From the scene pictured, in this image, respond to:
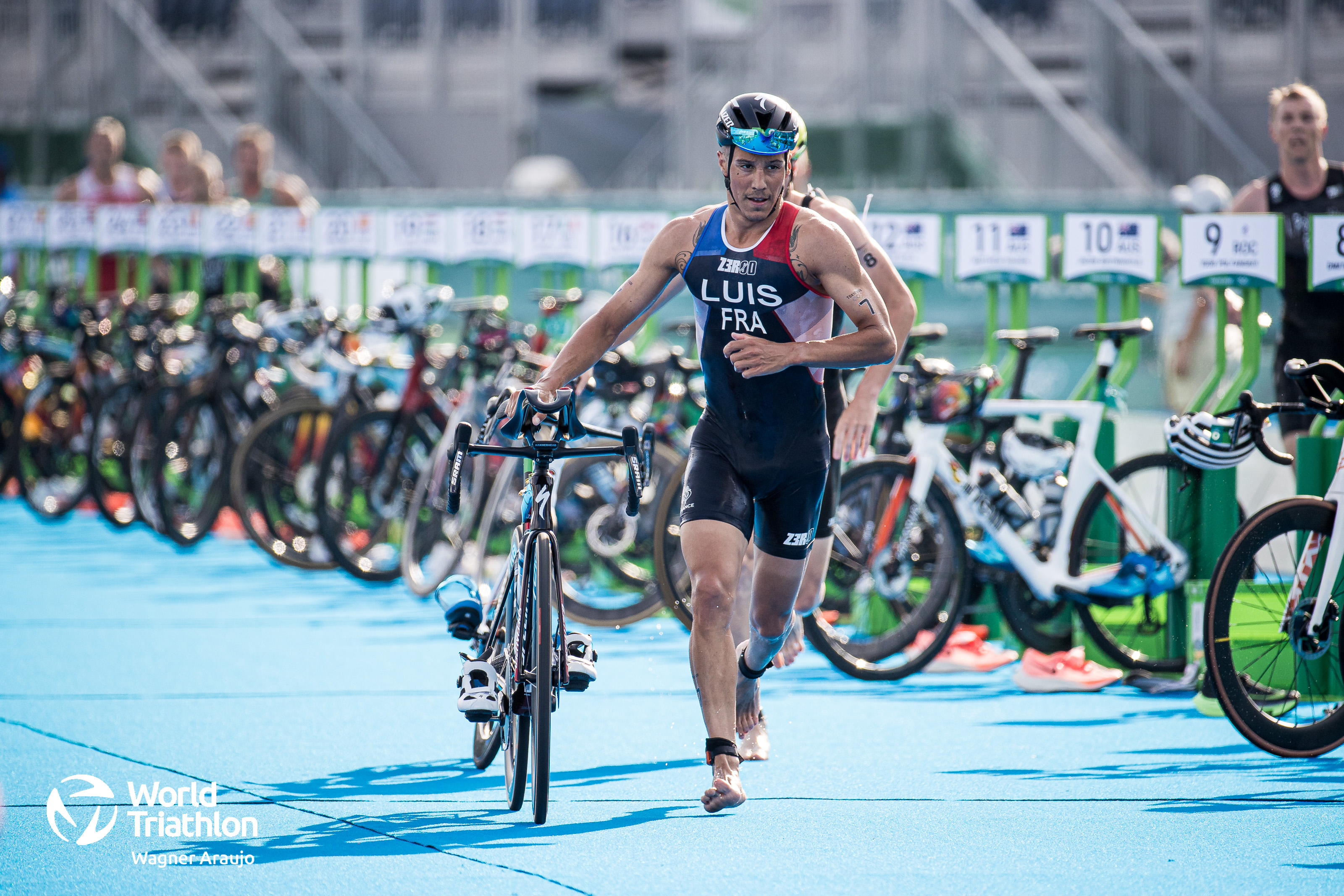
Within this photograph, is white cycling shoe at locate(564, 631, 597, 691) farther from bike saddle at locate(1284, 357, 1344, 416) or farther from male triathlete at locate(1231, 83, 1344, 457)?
male triathlete at locate(1231, 83, 1344, 457)

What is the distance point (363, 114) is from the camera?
21.9 m

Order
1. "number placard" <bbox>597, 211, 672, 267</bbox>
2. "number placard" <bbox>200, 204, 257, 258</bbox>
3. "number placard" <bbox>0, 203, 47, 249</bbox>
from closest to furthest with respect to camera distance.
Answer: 1. "number placard" <bbox>597, 211, 672, 267</bbox>
2. "number placard" <bbox>200, 204, 257, 258</bbox>
3. "number placard" <bbox>0, 203, 47, 249</bbox>

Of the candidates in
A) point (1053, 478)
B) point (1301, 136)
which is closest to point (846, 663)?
point (1053, 478)

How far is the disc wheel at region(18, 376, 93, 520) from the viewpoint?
12.3 meters

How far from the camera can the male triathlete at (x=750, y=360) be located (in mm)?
5676

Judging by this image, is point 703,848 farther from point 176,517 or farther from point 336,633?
point 176,517

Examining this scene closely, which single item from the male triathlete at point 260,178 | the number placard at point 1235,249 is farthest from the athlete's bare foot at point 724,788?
the male triathlete at point 260,178

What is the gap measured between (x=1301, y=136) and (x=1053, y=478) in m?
1.85

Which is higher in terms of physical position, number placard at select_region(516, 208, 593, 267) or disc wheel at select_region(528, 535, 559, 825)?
number placard at select_region(516, 208, 593, 267)

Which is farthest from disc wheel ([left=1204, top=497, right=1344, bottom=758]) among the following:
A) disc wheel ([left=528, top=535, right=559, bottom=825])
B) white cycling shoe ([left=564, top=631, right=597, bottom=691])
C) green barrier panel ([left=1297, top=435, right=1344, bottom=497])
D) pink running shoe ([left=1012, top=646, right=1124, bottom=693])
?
disc wheel ([left=528, top=535, right=559, bottom=825])

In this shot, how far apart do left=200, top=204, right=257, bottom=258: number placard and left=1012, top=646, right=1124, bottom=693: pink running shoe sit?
6.63 meters

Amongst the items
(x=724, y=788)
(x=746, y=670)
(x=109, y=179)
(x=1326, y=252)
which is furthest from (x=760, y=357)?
(x=109, y=179)

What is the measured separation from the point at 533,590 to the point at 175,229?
832 cm

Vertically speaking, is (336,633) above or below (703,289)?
below
